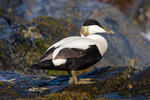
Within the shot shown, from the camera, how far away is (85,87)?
636 cm

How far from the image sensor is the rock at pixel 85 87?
19.2ft

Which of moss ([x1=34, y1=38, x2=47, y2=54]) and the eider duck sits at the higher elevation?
moss ([x1=34, y1=38, x2=47, y2=54])

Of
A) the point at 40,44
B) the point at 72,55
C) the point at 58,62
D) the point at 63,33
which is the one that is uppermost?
the point at 63,33

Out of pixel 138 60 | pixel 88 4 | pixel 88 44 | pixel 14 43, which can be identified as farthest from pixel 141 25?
pixel 88 44

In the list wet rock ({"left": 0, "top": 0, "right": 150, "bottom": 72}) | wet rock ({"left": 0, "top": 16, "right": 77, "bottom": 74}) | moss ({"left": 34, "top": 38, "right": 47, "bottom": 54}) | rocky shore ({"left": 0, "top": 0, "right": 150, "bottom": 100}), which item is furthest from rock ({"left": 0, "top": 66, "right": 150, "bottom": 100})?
moss ({"left": 34, "top": 38, "right": 47, "bottom": 54})

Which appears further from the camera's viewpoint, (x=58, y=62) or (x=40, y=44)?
(x=40, y=44)

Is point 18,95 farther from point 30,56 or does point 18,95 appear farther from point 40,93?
point 30,56

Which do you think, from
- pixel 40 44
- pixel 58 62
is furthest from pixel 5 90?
pixel 40 44

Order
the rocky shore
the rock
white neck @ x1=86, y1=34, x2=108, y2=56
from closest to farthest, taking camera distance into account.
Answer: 1. the rock
2. the rocky shore
3. white neck @ x1=86, y1=34, x2=108, y2=56

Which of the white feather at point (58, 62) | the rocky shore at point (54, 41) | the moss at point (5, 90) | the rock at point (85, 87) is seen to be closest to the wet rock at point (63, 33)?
the rocky shore at point (54, 41)

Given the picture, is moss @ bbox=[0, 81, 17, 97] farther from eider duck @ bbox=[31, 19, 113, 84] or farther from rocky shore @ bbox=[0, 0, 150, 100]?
eider duck @ bbox=[31, 19, 113, 84]

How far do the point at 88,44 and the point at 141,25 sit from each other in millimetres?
15240

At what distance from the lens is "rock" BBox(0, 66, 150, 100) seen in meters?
5.87

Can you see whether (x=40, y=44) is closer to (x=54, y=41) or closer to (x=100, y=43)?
(x=54, y=41)
